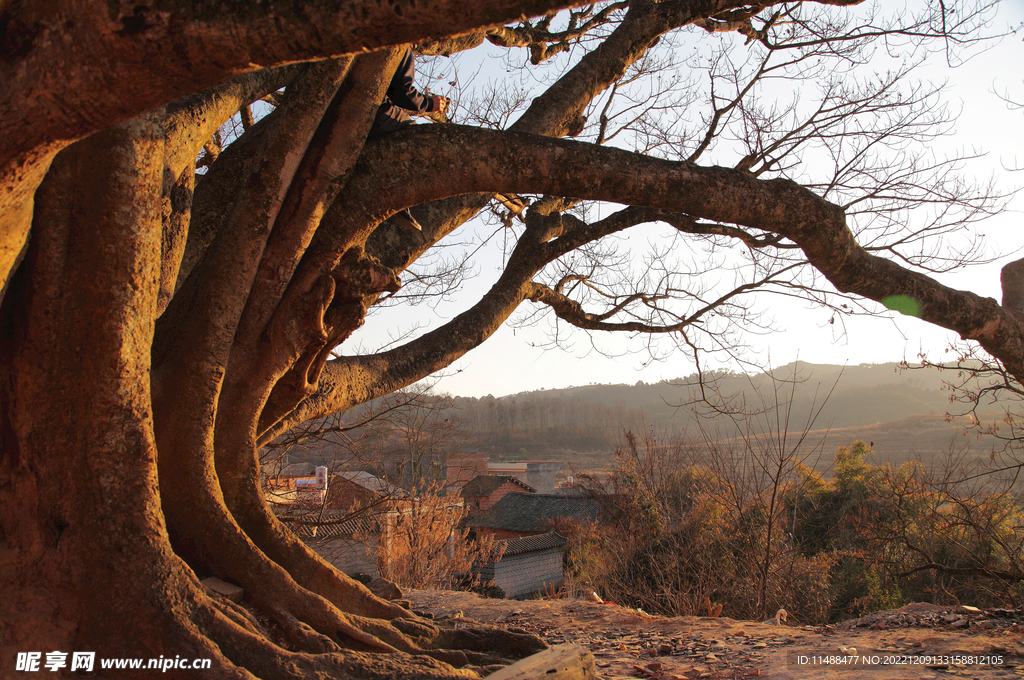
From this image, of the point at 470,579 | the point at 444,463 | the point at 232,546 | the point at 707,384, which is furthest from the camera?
the point at 444,463

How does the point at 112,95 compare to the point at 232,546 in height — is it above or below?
above

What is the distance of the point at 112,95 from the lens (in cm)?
142

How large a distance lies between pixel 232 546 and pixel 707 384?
4.84m

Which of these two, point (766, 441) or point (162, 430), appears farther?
point (766, 441)

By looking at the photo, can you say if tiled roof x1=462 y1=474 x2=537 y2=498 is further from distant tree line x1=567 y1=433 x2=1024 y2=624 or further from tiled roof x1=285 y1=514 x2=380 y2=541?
tiled roof x1=285 y1=514 x2=380 y2=541

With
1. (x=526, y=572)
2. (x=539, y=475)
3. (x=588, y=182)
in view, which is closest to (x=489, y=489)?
(x=539, y=475)

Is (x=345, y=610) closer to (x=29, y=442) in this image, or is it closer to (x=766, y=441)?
(x=29, y=442)

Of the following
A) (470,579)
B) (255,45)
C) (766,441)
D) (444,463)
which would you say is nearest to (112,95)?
(255,45)

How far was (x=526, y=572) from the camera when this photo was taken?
85.8ft

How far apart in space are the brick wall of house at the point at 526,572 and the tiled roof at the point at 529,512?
187 cm

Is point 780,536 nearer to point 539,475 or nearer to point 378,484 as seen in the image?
point 378,484

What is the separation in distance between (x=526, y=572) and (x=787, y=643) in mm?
23254

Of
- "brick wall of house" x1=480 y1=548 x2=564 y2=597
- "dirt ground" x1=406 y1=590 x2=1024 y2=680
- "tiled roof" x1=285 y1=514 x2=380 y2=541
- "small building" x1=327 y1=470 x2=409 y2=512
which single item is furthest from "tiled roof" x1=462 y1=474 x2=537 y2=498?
"dirt ground" x1=406 y1=590 x2=1024 y2=680

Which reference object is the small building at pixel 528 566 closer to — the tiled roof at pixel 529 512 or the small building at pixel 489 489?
the tiled roof at pixel 529 512
